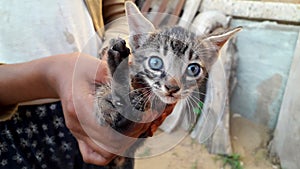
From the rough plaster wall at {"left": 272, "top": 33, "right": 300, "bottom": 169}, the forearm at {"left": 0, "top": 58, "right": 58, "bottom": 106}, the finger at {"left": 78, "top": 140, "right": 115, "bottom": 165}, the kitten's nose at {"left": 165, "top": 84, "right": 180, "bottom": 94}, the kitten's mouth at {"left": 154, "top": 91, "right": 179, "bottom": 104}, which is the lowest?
the rough plaster wall at {"left": 272, "top": 33, "right": 300, "bottom": 169}

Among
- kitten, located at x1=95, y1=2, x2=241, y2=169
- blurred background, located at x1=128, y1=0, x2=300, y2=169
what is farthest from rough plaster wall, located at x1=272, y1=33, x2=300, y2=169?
kitten, located at x1=95, y1=2, x2=241, y2=169

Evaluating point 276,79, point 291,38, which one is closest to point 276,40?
point 291,38

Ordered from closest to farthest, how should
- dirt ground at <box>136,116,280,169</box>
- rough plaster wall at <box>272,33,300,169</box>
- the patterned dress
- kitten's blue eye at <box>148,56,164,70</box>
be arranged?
kitten's blue eye at <box>148,56,164,70</box> → the patterned dress → rough plaster wall at <box>272,33,300,169</box> → dirt ground at <box>136,116,280,169</box>

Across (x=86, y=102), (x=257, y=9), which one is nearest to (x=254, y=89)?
(x=257, y=9)

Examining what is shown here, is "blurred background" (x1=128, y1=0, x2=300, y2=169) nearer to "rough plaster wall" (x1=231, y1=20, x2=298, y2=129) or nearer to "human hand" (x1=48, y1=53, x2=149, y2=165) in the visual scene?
"rough plaster wall" (x1=231, y1=20, x2=298, y2=129)

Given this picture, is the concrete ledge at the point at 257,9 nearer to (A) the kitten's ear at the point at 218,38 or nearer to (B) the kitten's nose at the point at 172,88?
(A) the kitten's ear at the point at 218,38

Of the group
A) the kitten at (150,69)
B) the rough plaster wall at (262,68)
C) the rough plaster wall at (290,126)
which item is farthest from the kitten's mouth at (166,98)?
the rough plaster wall at (262,68)

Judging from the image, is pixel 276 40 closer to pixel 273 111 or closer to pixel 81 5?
pixel 273 111
